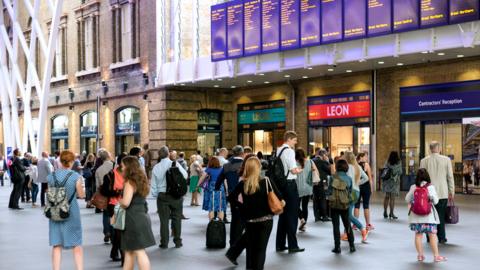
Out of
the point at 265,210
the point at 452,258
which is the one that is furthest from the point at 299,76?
the point at 265,210

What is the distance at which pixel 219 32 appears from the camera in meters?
27.5

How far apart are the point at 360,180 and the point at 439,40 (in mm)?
8886

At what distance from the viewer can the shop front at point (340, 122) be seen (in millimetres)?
26016

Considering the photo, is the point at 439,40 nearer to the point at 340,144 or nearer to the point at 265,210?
the point at 340,144

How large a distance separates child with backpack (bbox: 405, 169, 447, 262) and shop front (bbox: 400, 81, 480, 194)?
13214 millimetres

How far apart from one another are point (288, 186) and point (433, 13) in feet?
36.9

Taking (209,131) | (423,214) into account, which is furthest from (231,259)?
(209,131)

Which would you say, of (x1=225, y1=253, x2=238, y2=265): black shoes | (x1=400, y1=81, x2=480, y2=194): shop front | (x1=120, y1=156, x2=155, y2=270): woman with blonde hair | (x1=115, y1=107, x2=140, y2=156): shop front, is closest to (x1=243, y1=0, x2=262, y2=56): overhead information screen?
(x1=400, y1=81, x2=480, y2=194): shop front

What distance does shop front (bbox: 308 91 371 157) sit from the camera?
85.4 feet

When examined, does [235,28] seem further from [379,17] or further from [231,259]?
[231,259]

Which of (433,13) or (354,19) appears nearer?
(433,13)

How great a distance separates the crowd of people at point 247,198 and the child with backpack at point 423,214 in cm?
2

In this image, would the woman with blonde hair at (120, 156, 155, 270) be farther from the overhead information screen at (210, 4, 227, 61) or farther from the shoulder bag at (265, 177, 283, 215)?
the overhead information screen at (210, 4, 227, 61)

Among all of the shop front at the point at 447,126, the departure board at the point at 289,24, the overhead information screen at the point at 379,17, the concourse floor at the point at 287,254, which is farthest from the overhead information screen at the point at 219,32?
the concourse floor at the point at 287,254
